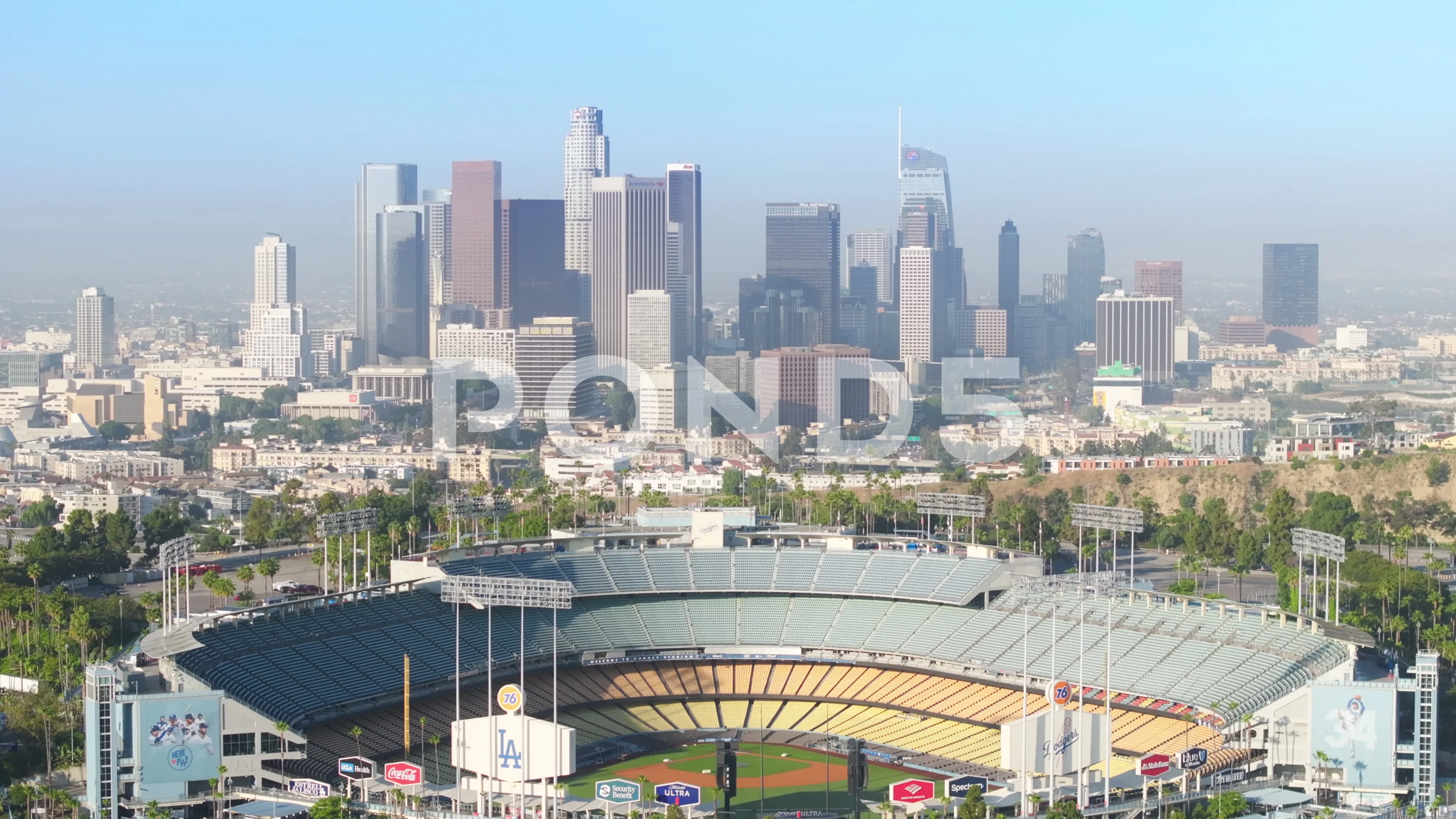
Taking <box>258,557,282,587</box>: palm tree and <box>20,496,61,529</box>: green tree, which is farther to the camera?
<box>20,496,61,529</box>: green tree

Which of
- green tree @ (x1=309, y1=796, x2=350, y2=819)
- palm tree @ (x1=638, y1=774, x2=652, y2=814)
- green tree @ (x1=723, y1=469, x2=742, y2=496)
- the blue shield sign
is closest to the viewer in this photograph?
green tree @ (x1=309, y1=796, x2=350, y2=819)

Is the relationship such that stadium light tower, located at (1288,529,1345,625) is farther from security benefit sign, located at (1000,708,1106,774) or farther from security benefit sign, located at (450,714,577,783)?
security benefit sign, located at (450,714,577,783)

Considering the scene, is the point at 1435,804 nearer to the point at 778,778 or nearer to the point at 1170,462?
the point at 778,778

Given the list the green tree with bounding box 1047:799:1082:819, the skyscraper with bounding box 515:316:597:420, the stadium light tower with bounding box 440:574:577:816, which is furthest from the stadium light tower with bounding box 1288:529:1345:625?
the skyscraper with bounding box 515:316:597:420

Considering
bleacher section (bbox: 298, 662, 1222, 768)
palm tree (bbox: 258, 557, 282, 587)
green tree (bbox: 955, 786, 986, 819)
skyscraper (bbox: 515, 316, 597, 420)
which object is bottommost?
bleacher section (bbox: 298, 662, 1222, 768)

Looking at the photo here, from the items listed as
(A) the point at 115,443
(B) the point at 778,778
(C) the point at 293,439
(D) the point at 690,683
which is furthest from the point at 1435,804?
(A) the point at 115,443

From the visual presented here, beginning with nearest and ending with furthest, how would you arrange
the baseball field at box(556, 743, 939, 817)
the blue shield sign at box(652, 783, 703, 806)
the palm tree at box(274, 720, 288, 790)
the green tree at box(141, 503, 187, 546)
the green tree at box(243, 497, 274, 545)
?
the blue shield sign at box(652, 783, 703, 806) → the palm tree at box(274, 720, 288, 790) → the baseball field at box(556, 743, 939, 817) → the green tree at box(141, 503, 187, 546) → the green tree at box(243, 497, 274, 545)

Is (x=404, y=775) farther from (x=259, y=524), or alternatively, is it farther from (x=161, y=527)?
(x=259, y=524)
